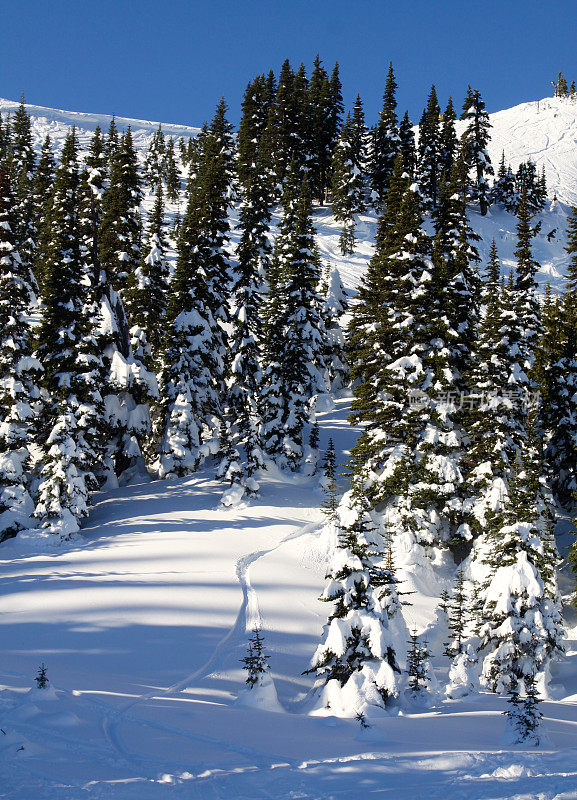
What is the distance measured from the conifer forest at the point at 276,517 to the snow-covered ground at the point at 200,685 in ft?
0.26

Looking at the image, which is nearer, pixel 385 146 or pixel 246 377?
pixel 246 377

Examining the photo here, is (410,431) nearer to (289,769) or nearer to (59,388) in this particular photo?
(59,388)

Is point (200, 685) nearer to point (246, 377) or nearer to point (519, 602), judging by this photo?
point (519, 602)

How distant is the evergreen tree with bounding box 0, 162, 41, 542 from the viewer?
923 inches

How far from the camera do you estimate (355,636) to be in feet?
38.3

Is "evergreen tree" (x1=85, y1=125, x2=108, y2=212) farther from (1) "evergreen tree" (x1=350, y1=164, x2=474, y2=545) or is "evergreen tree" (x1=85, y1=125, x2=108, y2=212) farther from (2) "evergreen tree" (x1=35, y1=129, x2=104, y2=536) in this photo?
(1) "evergreen tree" (x1=350, y1=164, x2=474, y2=545)

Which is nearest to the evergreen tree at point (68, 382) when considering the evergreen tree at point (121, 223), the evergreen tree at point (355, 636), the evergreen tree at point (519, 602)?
the evergreen tree at point (121, 223)

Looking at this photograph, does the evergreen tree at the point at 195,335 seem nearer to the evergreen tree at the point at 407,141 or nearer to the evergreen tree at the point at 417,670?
the evergreen tree at the point at 417,670

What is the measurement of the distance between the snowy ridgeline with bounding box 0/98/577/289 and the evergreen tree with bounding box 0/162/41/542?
115 feet

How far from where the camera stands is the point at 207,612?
1686cm

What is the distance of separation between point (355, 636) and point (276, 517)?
1442 cm

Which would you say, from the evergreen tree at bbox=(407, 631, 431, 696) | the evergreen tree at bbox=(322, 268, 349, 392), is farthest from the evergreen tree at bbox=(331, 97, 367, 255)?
the evergreen tree at bbox=(407, 631, 431, 696)

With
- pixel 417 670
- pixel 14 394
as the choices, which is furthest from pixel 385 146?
pixel 417 670

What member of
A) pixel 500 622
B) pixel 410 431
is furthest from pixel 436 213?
pixel 500 622
